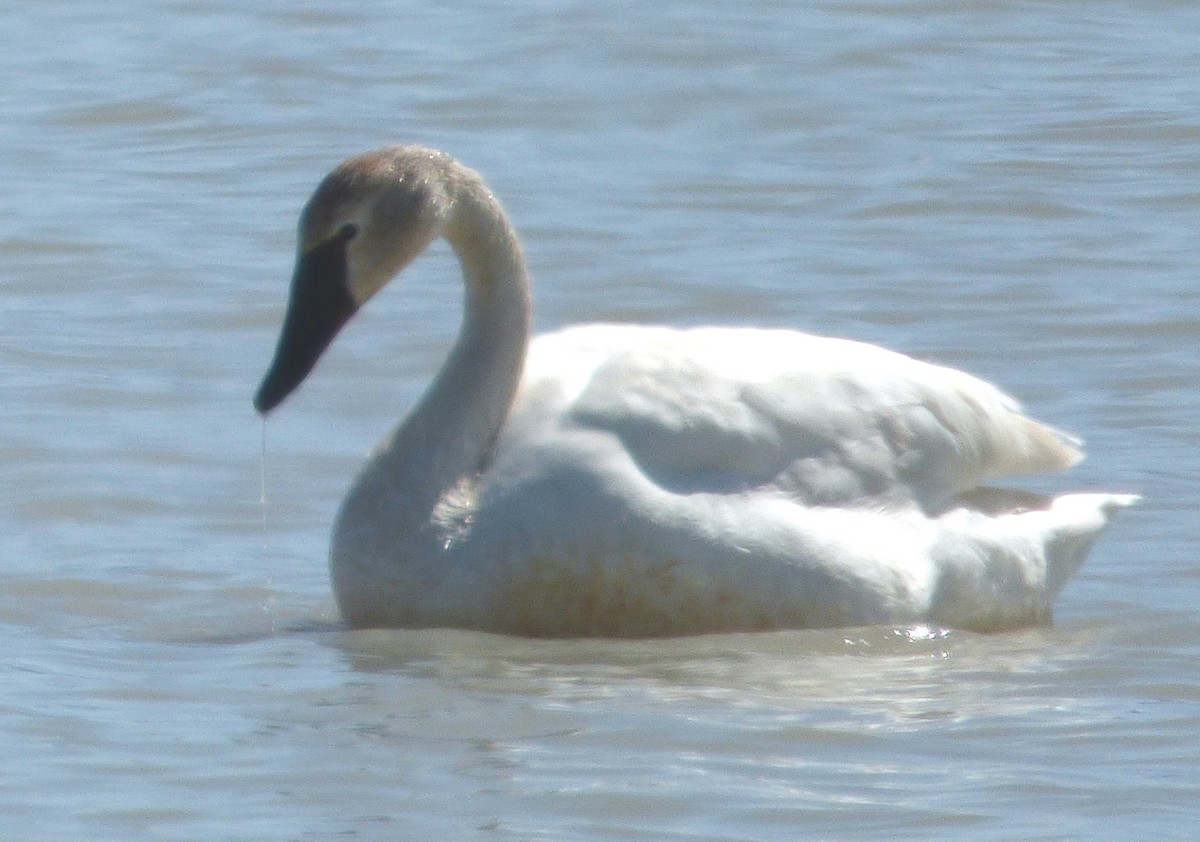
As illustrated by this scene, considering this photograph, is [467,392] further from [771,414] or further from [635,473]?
[771,414]

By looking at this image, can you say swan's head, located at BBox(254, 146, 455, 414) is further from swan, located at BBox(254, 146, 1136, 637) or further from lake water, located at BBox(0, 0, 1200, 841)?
lake water, located at BBox(0, 0, 1200, 841)

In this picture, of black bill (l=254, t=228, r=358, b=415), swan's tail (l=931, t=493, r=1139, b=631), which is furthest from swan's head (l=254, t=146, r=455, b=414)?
swan's tail (l=931, t=493, r=1139, b=631)

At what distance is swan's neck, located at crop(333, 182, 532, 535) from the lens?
257 inches

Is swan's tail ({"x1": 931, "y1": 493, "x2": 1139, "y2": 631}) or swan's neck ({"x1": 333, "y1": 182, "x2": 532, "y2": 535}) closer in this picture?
swan's neck ({"x1": 333, "y1": 182, "x2": 532, "y2": 535})

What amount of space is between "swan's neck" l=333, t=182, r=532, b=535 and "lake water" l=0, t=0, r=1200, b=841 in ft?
1.19

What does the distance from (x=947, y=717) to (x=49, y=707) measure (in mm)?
1940

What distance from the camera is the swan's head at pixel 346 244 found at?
6.71 metres

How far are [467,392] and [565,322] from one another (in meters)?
3.54

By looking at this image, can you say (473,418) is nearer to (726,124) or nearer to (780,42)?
(726,124)

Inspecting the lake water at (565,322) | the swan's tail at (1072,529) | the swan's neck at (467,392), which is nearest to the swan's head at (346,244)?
the swan's neck at (467,392)

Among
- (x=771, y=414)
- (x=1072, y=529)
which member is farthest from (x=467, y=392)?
(x=1072, y=529)

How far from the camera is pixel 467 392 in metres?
6.64

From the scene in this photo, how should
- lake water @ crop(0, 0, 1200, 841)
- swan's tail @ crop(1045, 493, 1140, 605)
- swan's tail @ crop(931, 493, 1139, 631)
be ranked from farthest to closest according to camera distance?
swan's tail @ crop(1045, 493, 1140, 605) < swan's tail @ crop(931, 493, 1139, 631) < lake water @ crop(0, 0, 1200, 841)

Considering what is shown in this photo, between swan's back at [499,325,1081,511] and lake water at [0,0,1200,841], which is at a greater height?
swan's back at [499,325,1081,511]
